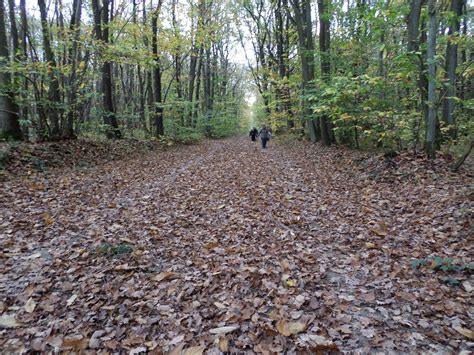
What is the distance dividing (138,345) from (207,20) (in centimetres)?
2651

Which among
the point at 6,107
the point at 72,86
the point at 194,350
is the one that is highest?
the point at 72,86

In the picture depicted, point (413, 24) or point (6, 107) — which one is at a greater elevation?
point (413, 24)

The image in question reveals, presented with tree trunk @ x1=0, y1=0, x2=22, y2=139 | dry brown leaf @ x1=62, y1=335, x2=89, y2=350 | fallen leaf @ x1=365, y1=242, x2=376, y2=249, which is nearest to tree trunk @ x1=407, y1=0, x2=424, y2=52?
fallen leaf @ x1=365, y1=242, x2=376, y2=249

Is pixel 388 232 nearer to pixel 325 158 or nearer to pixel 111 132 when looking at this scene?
pixel 325 158

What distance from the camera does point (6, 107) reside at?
34.2 feet

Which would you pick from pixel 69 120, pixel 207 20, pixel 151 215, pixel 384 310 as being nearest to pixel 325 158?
pixel 151 215

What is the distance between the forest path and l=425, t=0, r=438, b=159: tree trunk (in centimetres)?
166

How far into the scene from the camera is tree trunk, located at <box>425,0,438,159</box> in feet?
25.1

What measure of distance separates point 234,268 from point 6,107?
35.3 ft

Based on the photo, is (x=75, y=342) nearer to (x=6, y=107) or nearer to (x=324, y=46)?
(x=6, y=107)

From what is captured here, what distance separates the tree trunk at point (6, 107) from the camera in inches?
397

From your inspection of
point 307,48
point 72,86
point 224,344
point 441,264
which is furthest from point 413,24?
point 72,86

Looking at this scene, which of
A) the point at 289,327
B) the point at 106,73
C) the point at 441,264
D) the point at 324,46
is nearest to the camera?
the point at 289,327

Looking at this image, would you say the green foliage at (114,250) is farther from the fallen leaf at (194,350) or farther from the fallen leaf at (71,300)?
the fallen leaf at (194,350)
